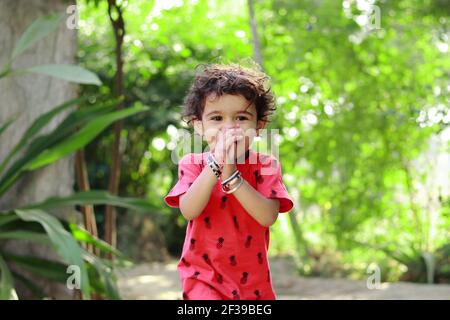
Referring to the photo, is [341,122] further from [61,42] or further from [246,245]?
[246,245]

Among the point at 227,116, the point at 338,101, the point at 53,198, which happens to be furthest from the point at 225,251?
the point at 338,101

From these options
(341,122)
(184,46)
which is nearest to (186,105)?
(341,122)

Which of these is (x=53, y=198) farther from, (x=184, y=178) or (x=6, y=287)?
(x=184, y=178)

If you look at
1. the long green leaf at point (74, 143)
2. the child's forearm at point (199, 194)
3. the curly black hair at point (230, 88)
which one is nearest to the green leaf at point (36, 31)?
the long green leaf at point (74, 143)

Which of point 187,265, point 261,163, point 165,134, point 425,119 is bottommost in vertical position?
point 187,265

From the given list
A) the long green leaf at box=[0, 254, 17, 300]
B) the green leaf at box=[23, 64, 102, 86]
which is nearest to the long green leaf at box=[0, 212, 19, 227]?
the long green leaf at box=[0, 254, 17, 300]

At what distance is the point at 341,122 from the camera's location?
6.25 meters

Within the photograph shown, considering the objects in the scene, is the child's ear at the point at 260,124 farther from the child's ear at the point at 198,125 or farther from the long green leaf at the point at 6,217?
the long green leaf at the point at 6,217

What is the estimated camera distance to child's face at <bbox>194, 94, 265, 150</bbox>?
7.02ft

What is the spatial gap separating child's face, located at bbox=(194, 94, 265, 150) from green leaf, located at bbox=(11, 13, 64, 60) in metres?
1.74

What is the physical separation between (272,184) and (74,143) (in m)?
1.89

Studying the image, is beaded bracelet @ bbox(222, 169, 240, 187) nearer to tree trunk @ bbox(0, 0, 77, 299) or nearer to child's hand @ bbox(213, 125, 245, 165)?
child's hand @ bbox(213, 125, 245, 165)

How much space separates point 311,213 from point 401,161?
50.2 inches
